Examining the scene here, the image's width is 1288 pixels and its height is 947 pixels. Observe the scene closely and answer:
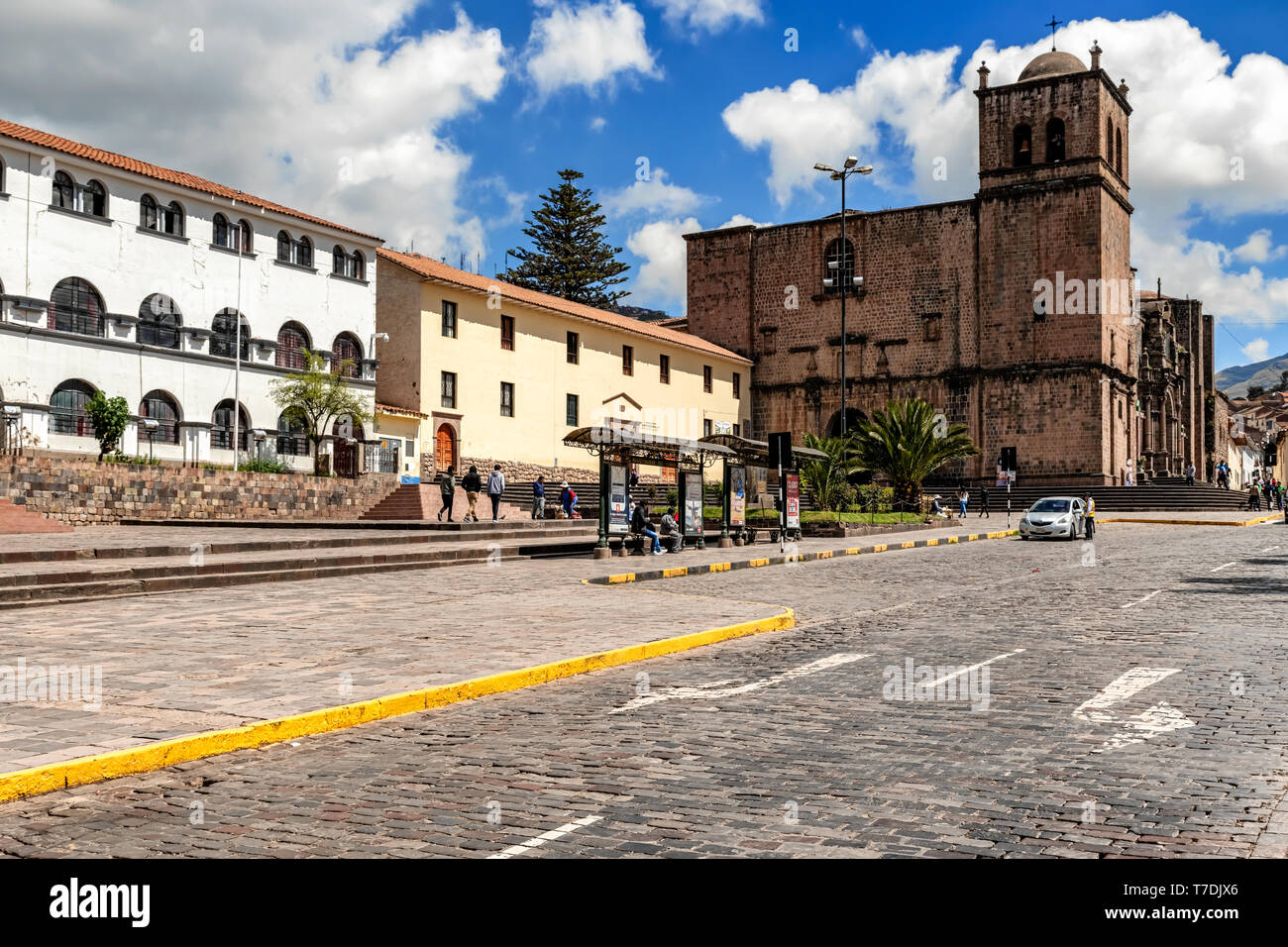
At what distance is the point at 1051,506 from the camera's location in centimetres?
3125

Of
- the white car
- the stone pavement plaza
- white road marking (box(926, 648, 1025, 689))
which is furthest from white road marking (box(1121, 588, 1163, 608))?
the white car

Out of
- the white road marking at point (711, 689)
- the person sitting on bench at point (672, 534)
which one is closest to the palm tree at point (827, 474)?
the person sitting on bench at point (672, 534)

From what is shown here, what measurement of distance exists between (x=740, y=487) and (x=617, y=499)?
505cm

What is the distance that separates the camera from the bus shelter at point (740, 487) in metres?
25.1

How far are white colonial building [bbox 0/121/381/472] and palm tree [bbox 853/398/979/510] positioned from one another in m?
18.2

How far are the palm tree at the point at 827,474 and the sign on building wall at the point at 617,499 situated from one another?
12.8 m

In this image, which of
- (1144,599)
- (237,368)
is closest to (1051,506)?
(1144,599)

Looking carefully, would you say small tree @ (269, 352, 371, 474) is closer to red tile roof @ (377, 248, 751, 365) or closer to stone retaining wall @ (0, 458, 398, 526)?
stone retaining wall @ (0, 458, 398, 526)

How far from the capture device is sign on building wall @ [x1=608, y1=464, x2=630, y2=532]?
71.9 ft

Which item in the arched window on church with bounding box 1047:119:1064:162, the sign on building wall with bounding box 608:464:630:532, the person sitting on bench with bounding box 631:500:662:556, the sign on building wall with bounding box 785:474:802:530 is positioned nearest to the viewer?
the sign on building wall with bounding box 608:464:630:532

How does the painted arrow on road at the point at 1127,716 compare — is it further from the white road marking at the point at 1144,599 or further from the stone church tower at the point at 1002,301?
the stone church tower at the point at 1002,301

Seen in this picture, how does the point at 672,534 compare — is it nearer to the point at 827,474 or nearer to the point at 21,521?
the point at 827,474
